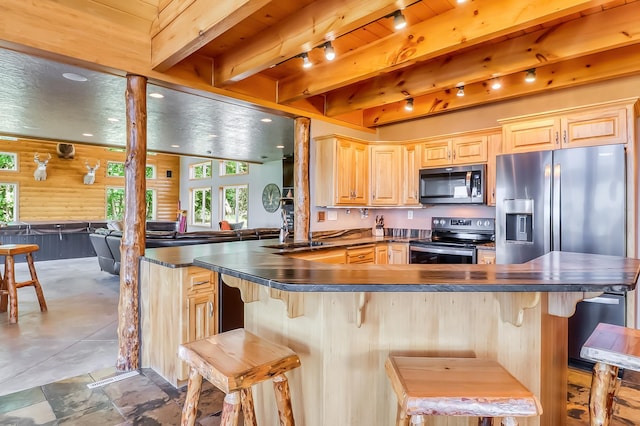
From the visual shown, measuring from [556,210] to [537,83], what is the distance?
141 cm

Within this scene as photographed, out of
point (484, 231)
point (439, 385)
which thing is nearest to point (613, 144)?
point (484, 231)

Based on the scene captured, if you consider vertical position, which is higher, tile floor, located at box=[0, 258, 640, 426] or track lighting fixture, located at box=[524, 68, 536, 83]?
track lighting fixture, located at box=[524, 68, 536, 83]

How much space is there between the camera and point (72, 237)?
837 cm

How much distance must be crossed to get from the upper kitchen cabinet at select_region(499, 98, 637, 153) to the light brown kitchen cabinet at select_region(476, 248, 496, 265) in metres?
0.99

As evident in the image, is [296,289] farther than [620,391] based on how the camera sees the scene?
No

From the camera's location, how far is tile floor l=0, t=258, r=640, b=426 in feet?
7.04

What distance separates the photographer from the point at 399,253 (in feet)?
13.7

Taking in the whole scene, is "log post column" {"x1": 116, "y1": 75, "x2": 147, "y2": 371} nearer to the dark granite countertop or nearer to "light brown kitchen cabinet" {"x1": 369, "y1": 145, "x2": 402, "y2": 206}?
the dark granite countertop

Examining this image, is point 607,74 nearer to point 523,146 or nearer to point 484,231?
point 523,146

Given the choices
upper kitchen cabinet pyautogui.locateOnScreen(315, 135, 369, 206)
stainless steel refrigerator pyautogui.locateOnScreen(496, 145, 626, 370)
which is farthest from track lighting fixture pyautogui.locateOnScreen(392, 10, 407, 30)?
upper kitchen cabinet pyautogui.locateOnScreen(315, 135, 369, 206)

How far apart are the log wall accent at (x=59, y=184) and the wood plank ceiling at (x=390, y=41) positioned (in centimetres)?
816

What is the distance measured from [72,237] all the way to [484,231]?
875cm

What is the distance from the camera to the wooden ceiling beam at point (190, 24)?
1.93 metres

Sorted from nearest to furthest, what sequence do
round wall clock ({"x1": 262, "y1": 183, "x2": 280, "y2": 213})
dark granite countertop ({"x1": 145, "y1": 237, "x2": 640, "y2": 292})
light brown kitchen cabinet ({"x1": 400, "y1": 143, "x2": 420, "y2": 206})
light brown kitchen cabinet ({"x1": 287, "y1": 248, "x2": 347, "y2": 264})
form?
1. dark granite countertop ({"x1": 145, "y1": 237, "x2": 640, "y2": 292})
2. light brown kitchen cabinet ({"x1": 287, "y1": 248, "x2": 347, "y2": 264})
3. light brown kitchen cabinet ({"x1": 400, "y1": 143, "x2": 420, "y2": 206})
4. round wall clock ({"x1": 262, "y1": 183, "x2": 280, "y2": 213})
